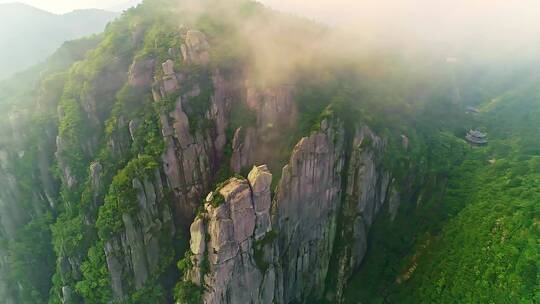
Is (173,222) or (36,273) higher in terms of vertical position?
(173,222)

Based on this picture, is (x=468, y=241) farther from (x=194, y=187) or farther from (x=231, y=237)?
(x=194, y=187)

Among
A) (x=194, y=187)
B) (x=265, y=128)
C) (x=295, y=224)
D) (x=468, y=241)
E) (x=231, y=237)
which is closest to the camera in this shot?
(x=231, y=237)

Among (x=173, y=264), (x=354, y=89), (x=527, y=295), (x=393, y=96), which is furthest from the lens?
(x=393, y=96)

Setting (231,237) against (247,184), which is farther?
(247,184)

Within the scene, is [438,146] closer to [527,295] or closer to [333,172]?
[333,172]

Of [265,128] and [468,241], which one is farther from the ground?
[265,128]

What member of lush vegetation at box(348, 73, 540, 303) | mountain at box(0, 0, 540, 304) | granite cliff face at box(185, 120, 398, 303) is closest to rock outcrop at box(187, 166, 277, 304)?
granite cliff face at box(185, 120, 398, 303)

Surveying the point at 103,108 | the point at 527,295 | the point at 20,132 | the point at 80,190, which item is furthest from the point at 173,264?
the point at 527,295

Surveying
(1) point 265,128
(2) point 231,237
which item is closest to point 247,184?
(2) point 231,237
